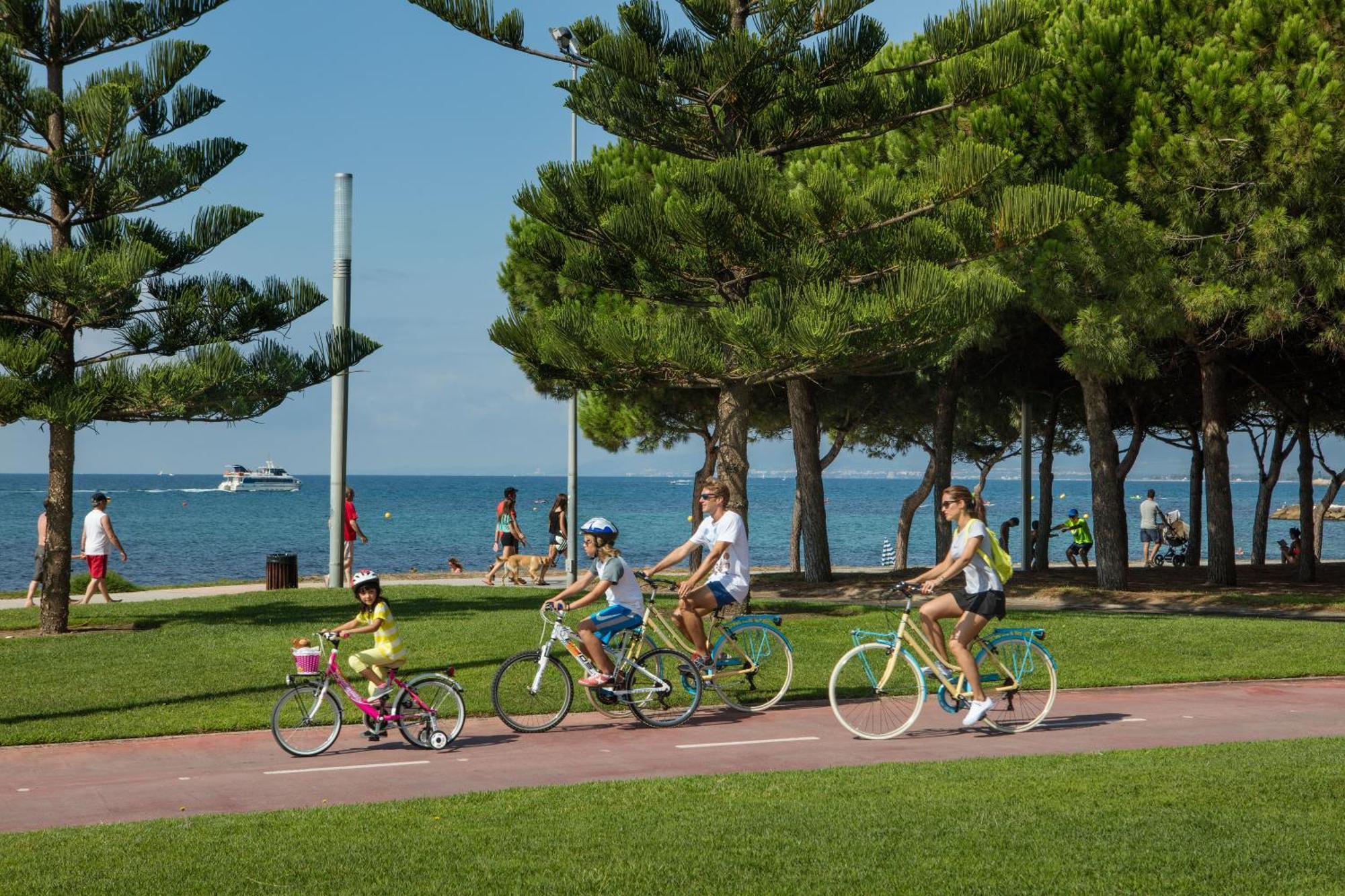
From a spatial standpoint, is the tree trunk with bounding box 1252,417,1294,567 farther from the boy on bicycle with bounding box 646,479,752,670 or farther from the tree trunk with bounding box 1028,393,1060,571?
the boy on bicycle with bounding box 646,479,752,670

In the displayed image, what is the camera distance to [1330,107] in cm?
1850

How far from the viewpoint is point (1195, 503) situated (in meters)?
35.1

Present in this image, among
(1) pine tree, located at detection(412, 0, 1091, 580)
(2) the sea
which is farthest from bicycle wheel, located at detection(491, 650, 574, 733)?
(2) the sea

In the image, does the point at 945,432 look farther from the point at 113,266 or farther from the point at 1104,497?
the point at 113,266

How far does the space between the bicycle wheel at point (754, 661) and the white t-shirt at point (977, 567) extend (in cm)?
174

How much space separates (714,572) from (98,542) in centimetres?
1261

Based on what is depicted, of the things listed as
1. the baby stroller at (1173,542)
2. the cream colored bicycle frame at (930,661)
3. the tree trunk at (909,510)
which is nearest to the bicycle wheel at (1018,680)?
the cream colored bicycle frame at (930,661)

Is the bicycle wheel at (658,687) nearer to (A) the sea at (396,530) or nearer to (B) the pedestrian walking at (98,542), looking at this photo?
(B) the pedestrian walking at (98,542)

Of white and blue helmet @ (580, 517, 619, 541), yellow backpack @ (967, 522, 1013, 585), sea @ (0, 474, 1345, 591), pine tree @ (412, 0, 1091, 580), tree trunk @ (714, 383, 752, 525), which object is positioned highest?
pine tree @ (412, 0, 1091, 580)

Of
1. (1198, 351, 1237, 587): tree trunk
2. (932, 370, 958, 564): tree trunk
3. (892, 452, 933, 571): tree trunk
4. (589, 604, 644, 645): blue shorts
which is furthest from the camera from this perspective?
(892, 452, 933, 571): tree trunk

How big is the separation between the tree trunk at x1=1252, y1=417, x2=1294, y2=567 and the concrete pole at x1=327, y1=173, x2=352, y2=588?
64.7ft

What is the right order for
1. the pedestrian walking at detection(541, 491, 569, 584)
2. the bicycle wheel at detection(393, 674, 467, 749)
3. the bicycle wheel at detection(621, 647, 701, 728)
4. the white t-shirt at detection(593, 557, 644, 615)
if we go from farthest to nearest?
the pedestrian walking at detection(541, 491, 569, 584), the bicycle wheel at detection(621, 647, 701, 728), the white t-shirt at detection(593, 557, 644, 615), the bicycle wheel at detection(393, 674, 467, 749)

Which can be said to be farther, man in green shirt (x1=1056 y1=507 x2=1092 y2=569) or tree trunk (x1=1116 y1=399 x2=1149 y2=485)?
man in green shirt (x1=1056 y1=507 x2=1092 y2=569)

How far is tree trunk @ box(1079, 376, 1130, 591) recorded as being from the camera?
22.8m
